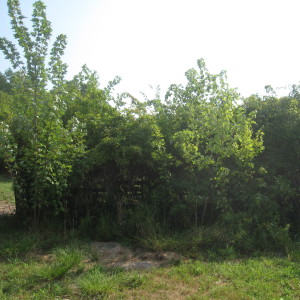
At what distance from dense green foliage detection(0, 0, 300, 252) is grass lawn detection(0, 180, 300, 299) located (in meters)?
0.85

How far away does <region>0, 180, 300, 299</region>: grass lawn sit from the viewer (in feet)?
12.4

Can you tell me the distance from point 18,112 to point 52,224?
2.32 metres

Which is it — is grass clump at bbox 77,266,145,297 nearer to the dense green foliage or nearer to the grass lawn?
the grass lawn

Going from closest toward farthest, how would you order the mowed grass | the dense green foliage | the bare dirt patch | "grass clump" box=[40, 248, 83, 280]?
the mowed grass
"grass clump" box=[40, 248, 83, 280]
the bare dirt patch
the dense green foliage

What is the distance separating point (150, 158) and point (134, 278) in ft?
8.88

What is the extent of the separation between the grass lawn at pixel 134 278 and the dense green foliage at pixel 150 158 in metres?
0.85

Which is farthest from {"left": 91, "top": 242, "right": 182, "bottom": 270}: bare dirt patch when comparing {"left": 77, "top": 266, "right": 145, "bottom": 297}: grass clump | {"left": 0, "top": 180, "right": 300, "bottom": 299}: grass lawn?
{"left": 77, "top": 266, "right": 145, "bottom": 297}: grass clump

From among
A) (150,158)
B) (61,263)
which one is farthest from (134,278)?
(150,158)

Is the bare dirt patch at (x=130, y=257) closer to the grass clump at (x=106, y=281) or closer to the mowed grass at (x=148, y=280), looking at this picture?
the mowed grass at (x=148, y=280)

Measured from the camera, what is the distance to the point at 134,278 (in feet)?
13.6

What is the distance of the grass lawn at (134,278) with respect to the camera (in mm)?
3771

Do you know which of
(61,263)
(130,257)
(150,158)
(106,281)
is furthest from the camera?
(150,158)

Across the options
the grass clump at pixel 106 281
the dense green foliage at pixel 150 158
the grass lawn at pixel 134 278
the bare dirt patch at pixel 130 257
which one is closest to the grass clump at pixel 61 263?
the grass lawn at pixel 134 278

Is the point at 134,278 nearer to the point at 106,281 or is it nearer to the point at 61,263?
the point at 106,281
